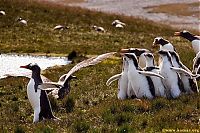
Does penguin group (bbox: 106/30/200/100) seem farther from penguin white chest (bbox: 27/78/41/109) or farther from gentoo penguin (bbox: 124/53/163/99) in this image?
penguin white chest (bbox: 27/78/41/109)

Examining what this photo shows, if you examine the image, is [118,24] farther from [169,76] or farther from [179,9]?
[179,9]

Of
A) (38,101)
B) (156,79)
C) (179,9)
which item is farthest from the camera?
(179,9)

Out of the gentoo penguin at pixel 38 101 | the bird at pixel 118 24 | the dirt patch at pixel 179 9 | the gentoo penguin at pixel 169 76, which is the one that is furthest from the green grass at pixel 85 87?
the dirt patch at pixel 179 9

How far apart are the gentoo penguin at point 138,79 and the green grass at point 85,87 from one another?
0.73m

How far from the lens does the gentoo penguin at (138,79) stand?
15.5 meters

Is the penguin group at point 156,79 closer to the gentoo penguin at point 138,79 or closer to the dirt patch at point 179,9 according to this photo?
the gentoo penguin at point 138,79

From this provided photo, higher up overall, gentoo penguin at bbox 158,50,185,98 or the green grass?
gentoo penguin at bbox 158,50,185,98

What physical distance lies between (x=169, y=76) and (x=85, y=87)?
484 centimetres

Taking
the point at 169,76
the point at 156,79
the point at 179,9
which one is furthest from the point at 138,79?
the point at 179,9

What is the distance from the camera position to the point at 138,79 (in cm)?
1556

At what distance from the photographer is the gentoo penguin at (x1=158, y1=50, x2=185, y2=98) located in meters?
15.7

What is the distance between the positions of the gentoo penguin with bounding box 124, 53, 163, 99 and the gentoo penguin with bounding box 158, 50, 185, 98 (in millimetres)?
478

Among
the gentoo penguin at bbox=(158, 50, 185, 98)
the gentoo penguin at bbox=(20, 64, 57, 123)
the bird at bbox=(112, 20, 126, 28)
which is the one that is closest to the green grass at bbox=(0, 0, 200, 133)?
the gentoo penguin at bbox=(20, 64, 57, 123)

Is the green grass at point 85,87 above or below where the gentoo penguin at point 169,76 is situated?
below
